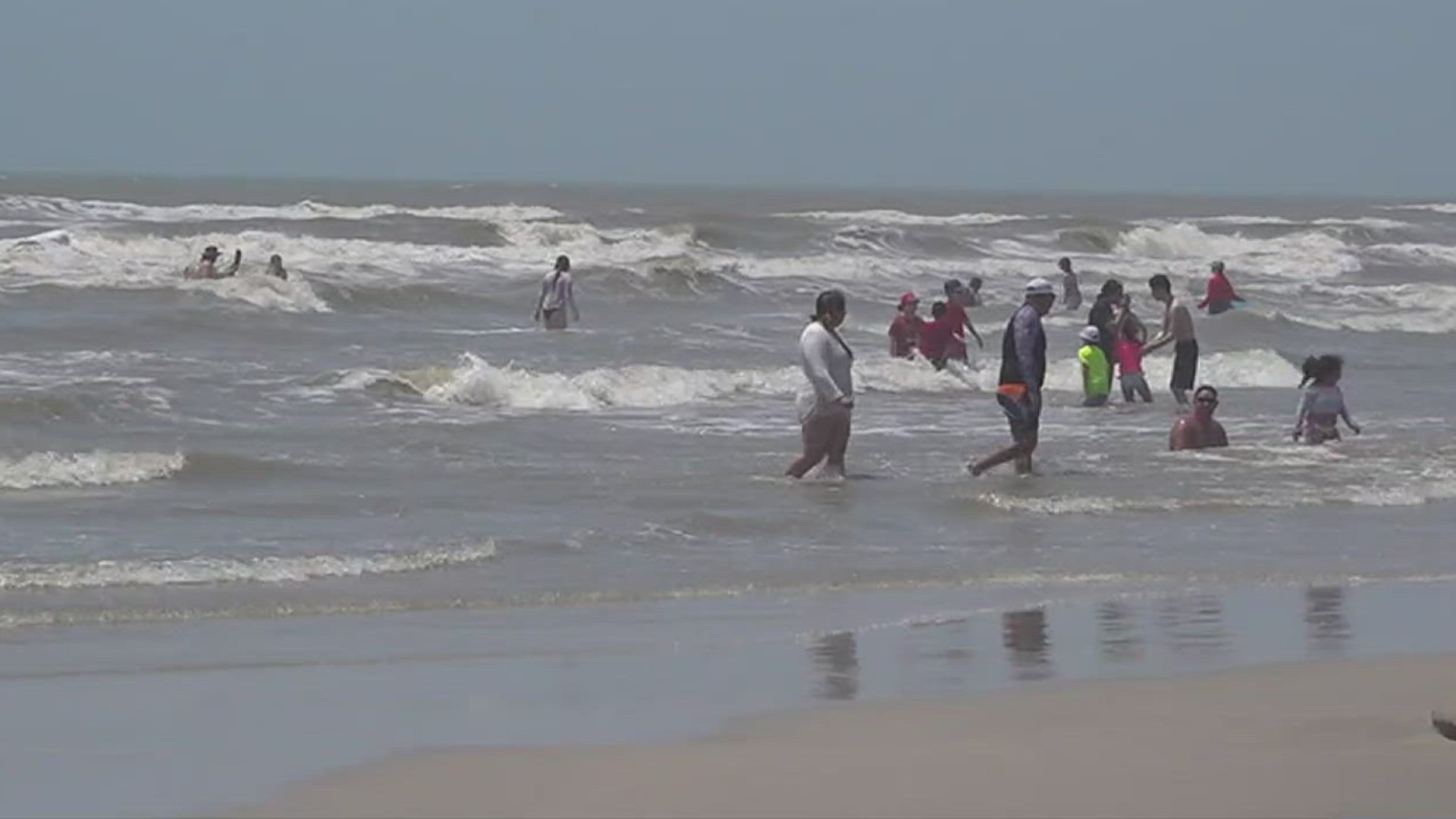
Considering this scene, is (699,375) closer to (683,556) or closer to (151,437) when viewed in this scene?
(151,437)

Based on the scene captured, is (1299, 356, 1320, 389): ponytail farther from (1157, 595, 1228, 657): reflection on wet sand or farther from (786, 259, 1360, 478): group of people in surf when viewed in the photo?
(1157, 595, 1228, 657): reflection on wet sand

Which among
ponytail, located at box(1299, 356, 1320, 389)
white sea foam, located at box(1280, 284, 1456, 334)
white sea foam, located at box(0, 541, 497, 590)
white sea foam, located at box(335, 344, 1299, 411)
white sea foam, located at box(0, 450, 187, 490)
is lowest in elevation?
white sea foam, located at box(1280, 284, 1456, 334)

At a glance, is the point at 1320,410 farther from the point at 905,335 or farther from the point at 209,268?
the point at 209,268

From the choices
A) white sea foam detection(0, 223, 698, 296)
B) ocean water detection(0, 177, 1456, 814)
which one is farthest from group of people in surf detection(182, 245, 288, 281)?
ocean water detection(0, 177, 1456, 814)

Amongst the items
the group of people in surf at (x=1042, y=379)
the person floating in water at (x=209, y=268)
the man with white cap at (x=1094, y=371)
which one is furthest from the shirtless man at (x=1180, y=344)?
the person floating in water at (x=209, y=268)

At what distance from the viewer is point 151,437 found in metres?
16.8

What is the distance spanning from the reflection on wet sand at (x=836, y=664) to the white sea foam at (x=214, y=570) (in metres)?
2.66

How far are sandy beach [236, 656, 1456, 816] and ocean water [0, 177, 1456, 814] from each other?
1.18 feet

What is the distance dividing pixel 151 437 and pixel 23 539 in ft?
16.5

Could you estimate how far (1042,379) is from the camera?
48.6 feet

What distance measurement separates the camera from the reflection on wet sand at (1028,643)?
8.16 meters

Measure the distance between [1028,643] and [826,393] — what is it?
5730 mm

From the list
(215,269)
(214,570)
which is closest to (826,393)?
(214,570)

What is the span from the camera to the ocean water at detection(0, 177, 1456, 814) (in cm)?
779
